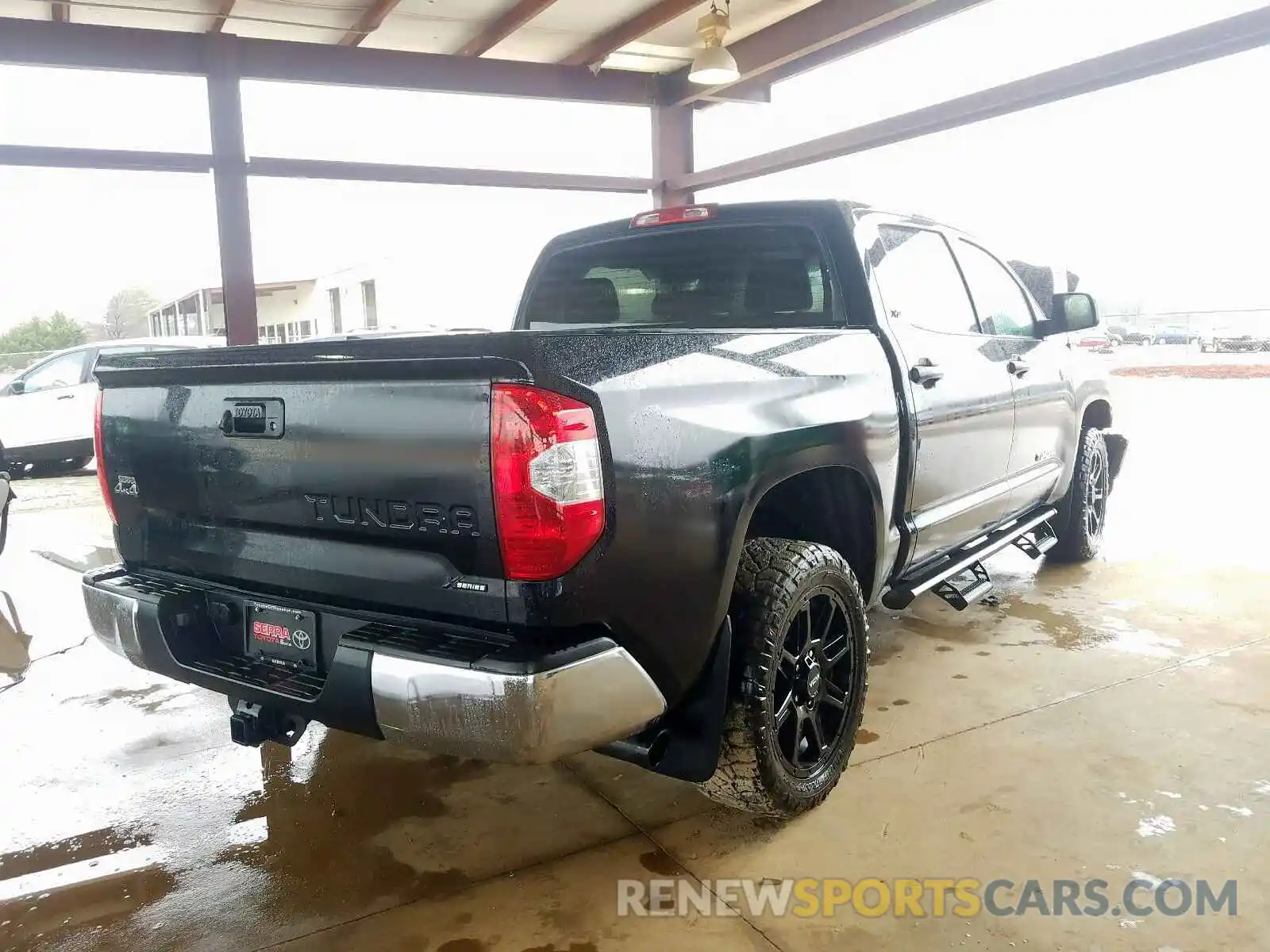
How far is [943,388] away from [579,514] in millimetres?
1825

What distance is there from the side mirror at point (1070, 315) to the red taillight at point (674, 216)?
1995mm

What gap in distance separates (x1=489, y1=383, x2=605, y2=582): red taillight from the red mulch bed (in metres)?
8.06

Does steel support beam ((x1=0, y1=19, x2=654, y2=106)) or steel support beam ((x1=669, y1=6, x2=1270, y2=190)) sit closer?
steel support beam ((x1=669, y1=6, x2=1270, y2=190))

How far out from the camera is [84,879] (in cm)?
234

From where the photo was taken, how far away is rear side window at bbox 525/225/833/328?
3.08 meters

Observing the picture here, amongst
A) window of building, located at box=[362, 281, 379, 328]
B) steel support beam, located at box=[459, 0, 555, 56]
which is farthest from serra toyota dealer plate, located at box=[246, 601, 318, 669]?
window of building, located at box=[362, 281, 379, 328]

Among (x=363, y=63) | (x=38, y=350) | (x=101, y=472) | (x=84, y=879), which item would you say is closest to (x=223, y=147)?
(x=363, y=63)

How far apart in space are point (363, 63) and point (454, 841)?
867cm

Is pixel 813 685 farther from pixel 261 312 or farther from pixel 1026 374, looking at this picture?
pixel 261 312

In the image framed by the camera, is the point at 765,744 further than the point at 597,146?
No

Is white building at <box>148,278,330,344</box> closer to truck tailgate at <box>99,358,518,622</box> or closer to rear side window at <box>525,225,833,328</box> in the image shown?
rear side window at <box>525,225,833,328</box>

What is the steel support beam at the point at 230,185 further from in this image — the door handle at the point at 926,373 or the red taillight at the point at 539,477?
the red taillight at the point at 539,477

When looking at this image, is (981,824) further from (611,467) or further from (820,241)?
(820,241)

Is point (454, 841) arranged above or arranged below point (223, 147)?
below
